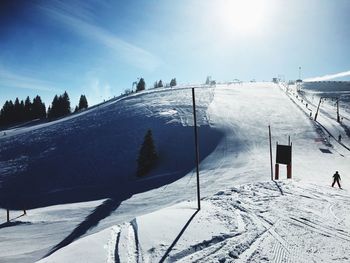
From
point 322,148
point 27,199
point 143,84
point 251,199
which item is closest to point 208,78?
point 143,84

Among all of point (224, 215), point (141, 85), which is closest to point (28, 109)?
point (141, 85)

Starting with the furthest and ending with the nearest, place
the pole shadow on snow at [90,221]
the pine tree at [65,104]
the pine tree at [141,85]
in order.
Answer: the pine tree at [141,85] < the pine tree at [65,104] < the pole shadow on snow at [90,221]

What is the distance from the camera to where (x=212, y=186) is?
88.8ft

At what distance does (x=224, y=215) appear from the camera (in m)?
14.0

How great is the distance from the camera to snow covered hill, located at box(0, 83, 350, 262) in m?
10.4

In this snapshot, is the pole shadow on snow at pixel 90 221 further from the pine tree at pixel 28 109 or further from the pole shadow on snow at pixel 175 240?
the pine tree at pixel 28 109

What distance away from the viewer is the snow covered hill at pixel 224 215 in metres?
10.4

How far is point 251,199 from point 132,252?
9014mm

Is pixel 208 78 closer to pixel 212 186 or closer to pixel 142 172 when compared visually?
pixel 142 172

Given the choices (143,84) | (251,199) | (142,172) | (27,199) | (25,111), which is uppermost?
(143,84)

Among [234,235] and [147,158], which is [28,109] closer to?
[147,158]

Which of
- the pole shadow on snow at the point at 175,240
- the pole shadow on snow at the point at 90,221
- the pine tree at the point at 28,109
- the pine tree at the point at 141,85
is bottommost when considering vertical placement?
the pole shadow on snow at the point at 90,221

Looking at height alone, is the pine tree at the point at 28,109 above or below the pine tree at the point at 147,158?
above

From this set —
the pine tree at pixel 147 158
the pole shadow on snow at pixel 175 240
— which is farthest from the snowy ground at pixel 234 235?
the pine tree at pixel 147 158
